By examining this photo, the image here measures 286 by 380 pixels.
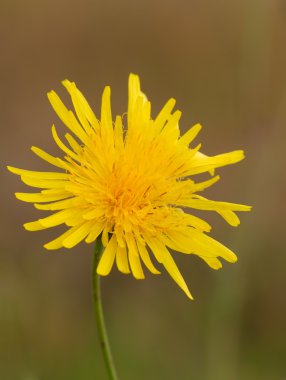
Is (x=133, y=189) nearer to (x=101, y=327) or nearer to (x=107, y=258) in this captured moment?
(x=107, y=258)

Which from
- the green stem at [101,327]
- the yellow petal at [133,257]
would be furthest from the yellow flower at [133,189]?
the green stem at [101,327]

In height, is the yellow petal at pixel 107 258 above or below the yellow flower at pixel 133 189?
below

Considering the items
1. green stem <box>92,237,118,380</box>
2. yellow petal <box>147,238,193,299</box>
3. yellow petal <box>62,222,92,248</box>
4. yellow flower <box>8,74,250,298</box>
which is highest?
yellow flower <box>8,74,250,298</box>

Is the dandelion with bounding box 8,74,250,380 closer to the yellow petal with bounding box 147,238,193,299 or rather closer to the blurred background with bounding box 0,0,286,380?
the yellow petal with bounding box 147,238,193,299

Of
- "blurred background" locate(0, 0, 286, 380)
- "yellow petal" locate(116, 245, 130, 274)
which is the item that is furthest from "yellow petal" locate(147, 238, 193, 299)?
"blurred background" locate(0, 0, 286, 380)

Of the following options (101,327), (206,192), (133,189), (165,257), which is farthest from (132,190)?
(206,192)

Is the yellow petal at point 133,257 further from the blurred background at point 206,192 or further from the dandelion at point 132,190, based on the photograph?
the blurred background at point 206,192
